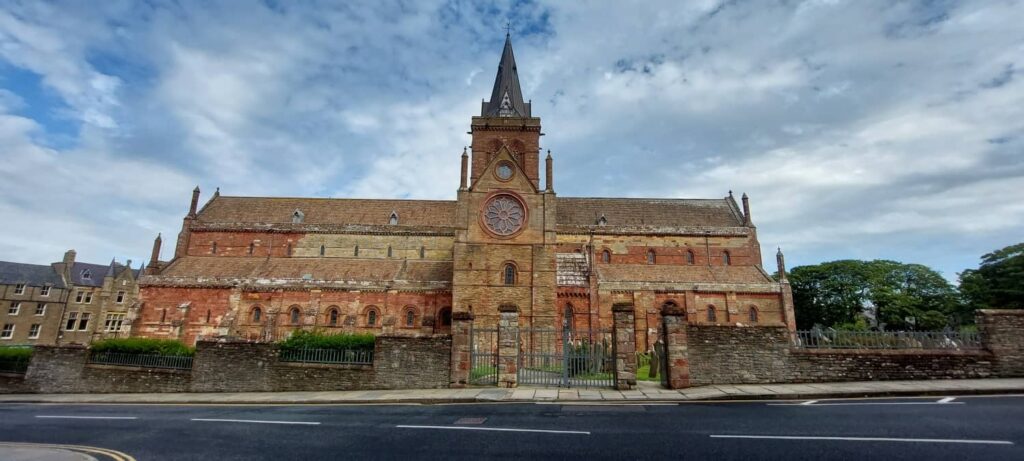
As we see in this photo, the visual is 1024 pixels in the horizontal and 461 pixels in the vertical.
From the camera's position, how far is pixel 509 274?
1075 inches

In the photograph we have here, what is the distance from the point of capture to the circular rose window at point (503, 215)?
91.5 feet

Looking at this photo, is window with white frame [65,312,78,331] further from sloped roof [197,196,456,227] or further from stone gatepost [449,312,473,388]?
stone gatepost [449,312,473,388]

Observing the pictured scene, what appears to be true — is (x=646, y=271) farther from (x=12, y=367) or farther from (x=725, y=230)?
(x=12, y=367)

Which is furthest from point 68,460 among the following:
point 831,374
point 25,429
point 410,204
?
point 410,204

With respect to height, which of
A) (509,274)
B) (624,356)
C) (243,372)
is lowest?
(243,372)

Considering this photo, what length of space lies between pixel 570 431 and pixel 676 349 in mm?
7113

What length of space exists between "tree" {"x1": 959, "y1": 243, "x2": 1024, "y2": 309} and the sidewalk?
31197 millimetres

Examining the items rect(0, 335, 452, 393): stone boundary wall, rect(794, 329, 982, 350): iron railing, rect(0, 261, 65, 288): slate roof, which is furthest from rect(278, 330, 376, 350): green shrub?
rect(0, 261, 65, 288): slate roof

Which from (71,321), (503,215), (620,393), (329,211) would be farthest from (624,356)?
(71,321)

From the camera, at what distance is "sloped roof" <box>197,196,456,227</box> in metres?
36.2

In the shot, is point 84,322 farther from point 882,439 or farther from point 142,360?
point 882,439

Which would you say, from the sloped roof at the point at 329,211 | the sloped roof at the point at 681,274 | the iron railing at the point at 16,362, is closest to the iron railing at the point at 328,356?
the iron railing at the point at 16,362

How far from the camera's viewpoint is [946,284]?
1805 inches

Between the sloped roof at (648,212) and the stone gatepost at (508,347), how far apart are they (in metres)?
21.3
